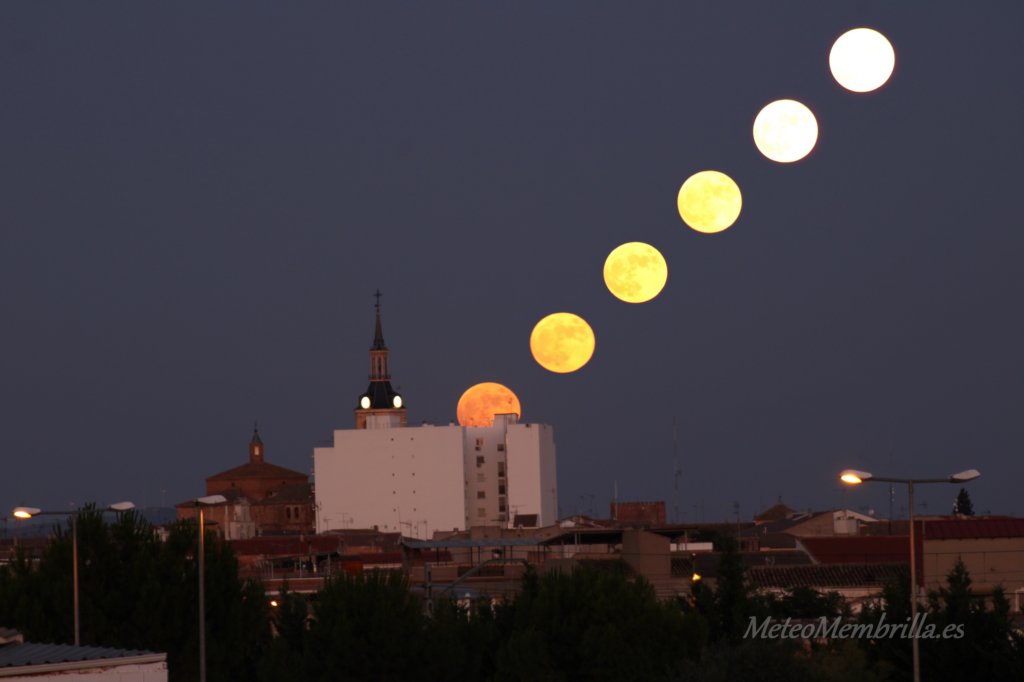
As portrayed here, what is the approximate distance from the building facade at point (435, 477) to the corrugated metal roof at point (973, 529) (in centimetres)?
6683

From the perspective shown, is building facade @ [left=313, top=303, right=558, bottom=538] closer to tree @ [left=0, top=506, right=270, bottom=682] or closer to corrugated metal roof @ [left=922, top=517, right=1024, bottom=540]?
corrugated metal roof @ [left=922, top=517, right=1024, bottom=540]

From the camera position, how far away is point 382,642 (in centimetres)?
3522

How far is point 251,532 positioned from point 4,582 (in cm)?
9008

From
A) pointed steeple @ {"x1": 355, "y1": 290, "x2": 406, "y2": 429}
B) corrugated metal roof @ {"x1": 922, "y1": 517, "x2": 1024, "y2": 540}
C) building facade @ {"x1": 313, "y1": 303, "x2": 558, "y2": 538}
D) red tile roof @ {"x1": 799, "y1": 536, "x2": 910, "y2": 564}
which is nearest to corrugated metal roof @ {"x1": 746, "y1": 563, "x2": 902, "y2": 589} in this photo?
corrugated metal roof @ {"x1": 922, "y1": 517, "x2": 1024, "y2": 540}

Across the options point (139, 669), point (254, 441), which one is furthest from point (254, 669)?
point (254, 441)

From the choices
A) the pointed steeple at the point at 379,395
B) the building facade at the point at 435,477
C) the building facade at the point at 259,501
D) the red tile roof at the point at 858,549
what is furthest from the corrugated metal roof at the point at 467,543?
the pointed steeple at the point at 379,395

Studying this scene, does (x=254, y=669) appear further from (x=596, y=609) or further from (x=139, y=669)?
(x=139, y=669)

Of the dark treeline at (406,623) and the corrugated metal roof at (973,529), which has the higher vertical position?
the corrugated metal roof at (973,529)

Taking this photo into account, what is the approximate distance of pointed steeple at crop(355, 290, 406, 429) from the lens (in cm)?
15088

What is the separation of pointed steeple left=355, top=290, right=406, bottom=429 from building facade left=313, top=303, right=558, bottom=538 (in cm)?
2198

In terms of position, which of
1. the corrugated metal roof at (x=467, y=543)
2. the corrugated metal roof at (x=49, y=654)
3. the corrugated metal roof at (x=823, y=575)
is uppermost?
the corrugated metal roof at (x=49, y=654)

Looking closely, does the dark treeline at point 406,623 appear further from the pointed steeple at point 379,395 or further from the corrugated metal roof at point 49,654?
the pointed steeple at point 379,395

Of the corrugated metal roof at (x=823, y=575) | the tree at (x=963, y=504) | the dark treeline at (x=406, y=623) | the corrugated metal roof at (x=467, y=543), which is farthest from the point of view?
the tree at (x=963, y=504)

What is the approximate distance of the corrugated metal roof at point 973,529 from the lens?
51781mm
